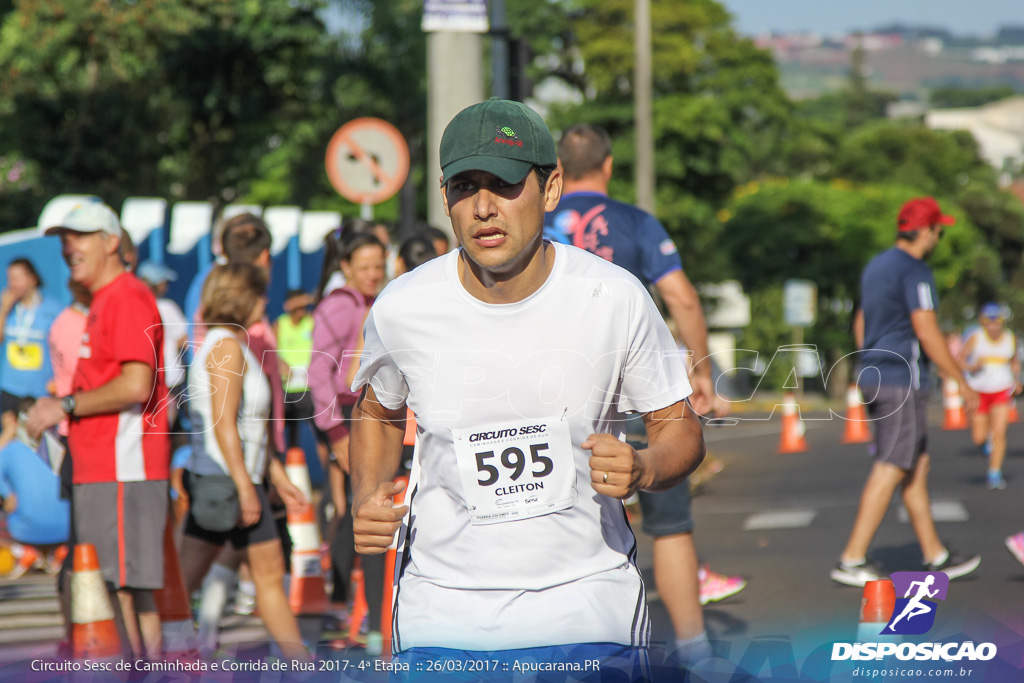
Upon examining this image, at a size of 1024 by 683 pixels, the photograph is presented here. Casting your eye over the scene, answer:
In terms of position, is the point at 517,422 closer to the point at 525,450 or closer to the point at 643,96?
the point at 525,450

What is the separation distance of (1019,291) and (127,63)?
53364 millimetres

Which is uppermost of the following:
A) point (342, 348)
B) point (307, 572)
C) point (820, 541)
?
Result: point (342, 348)

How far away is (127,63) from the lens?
22719 mm

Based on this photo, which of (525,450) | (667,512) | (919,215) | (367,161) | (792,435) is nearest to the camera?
(525,450)

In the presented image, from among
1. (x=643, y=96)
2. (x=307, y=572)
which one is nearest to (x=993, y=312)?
(x=643, y=96)

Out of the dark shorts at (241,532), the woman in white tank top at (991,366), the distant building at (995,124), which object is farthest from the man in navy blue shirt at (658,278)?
the distant building at (995,124)

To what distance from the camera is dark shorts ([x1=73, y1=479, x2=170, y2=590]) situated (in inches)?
199

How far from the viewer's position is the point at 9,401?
8.61m

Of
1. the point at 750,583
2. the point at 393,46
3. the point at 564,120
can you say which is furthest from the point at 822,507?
the point at 564,120

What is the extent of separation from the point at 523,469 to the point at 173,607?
305cm

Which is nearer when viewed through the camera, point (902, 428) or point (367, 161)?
point (902, 428)

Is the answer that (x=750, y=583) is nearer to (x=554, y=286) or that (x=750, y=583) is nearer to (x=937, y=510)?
(x=937, y=510)

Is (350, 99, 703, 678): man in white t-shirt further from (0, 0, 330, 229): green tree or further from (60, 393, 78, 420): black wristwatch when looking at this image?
(0, 0, 330, 229): green tree

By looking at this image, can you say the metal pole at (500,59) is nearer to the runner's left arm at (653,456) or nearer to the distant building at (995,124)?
the runner's left arm at (653,456)
